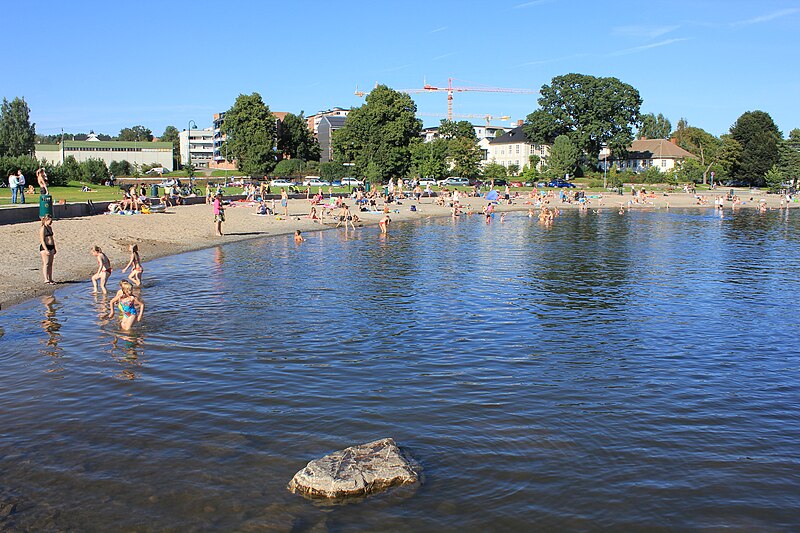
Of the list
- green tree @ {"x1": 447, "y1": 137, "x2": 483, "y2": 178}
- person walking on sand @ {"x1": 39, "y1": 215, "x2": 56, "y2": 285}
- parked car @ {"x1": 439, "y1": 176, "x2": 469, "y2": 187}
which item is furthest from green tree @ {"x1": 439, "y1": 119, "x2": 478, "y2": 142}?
person walking on sand @ {"x1": 39, "y1": 215, "x2": 56, "y2": 285}

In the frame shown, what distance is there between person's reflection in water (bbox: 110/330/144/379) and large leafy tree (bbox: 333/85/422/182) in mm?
78373

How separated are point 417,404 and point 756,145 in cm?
11426

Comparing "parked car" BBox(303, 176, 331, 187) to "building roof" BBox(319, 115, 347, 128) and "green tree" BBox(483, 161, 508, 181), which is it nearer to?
"green tree" BBox(483, 161, 508, 181)

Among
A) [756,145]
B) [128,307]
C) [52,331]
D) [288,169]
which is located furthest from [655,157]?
[52,331]

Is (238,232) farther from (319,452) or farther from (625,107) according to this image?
(625,107)

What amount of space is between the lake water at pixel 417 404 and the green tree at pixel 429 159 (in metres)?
74.7

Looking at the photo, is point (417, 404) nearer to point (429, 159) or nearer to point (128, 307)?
point (128, 307)

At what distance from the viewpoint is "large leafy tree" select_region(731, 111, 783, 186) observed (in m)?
107

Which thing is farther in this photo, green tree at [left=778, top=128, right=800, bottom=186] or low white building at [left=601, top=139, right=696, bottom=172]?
low white building at [left=601, top=139, right=696, bottom=172]

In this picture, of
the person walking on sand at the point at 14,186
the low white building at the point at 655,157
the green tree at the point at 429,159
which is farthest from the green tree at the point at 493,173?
the person walking on sand at the point at 14,186

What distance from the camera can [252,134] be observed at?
98.6m

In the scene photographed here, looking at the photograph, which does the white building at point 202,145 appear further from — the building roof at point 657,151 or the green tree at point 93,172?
the green tree at point 93,172

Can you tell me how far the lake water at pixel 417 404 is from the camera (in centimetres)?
710

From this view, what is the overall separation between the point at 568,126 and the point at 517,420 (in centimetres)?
10605
